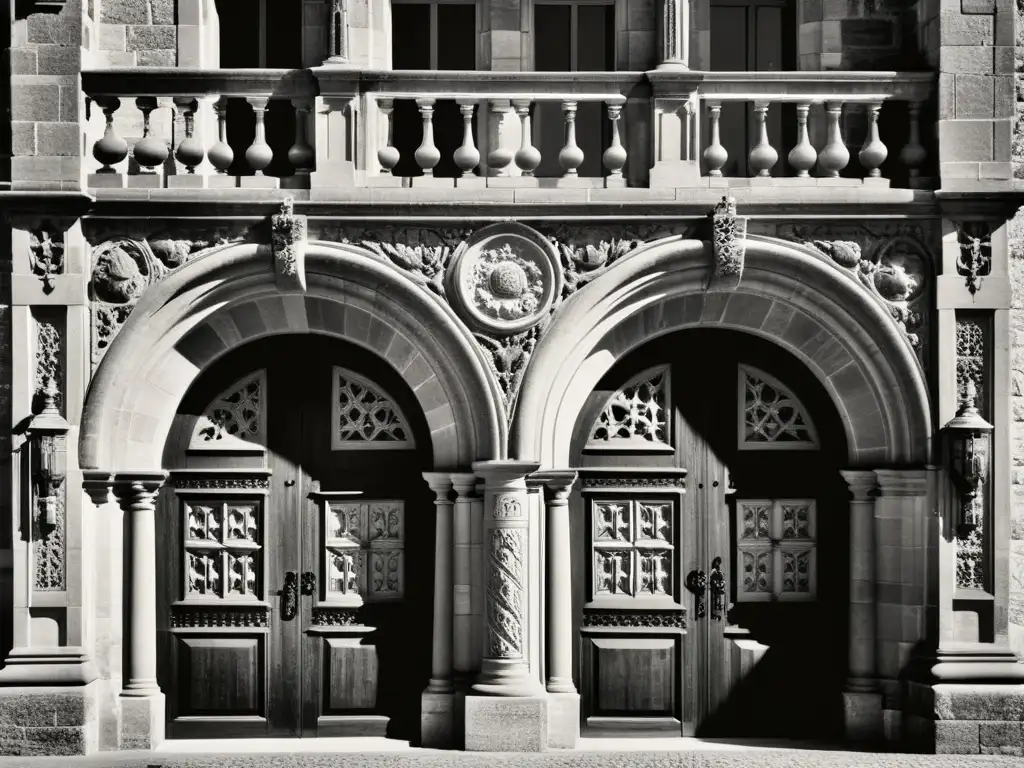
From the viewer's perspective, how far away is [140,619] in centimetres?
1019

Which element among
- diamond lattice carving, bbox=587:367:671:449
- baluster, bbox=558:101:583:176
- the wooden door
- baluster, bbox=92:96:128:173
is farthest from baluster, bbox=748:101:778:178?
baluster, bbox=92:96:128:173

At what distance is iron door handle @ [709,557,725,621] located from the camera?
1059 centimetres

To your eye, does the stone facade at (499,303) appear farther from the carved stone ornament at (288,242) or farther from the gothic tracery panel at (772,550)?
the gothic tracery panel at (772,550)

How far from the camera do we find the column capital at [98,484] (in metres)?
9.92

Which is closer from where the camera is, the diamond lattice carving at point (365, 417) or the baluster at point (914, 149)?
the baluster at point (914, 149)

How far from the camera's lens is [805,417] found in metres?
10.7

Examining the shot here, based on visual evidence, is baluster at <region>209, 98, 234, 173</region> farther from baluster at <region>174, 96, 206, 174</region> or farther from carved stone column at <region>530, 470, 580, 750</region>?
carved stone column at <region>530, 470, 580, 750</region>

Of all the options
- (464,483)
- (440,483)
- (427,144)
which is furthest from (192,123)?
(464,483)

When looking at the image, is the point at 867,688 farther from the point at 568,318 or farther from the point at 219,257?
the point at 219,257

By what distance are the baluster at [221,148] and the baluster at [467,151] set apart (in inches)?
66.3

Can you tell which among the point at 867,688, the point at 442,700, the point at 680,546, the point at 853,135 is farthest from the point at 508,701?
the point at 853,135

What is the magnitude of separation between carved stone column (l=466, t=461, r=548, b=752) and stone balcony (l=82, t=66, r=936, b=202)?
7.01ft

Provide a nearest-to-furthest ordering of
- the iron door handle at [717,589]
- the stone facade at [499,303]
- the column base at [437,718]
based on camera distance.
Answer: the stone facade at [499,303] → the column base at [437,718] → the iron door handle at [717,589]

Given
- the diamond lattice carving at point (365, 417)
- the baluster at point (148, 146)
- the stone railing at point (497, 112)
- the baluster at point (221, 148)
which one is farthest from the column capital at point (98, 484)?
the stone railing at point (497, 112)
